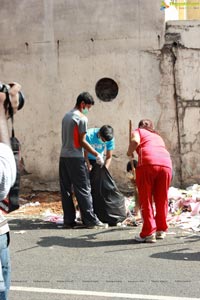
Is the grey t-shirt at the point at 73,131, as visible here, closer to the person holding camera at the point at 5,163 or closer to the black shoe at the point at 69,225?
the black shoe at the point at 69,225

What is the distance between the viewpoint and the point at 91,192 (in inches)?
329

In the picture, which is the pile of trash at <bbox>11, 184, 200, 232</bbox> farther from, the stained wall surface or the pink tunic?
the pink tunic

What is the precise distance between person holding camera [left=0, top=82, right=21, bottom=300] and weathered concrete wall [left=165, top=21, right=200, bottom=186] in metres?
7.67

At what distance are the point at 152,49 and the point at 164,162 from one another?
414cm

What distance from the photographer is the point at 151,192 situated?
723 cm

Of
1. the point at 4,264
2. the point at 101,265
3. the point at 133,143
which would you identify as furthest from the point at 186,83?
the point at 4,264

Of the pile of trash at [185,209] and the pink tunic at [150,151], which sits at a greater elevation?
the pink tunic at [150,151]

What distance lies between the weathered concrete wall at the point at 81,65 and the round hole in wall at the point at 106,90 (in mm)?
98

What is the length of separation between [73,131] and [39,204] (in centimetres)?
280

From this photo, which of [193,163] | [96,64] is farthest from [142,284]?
[96,64]

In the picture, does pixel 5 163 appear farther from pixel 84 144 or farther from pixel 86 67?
pixel 86 67

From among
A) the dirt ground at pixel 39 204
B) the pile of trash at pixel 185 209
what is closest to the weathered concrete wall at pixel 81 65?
the dirt ground at pixel 39 204

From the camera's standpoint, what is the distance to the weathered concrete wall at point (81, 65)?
10797 millimetres

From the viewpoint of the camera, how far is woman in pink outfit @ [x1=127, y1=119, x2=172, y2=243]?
23.3 feet
